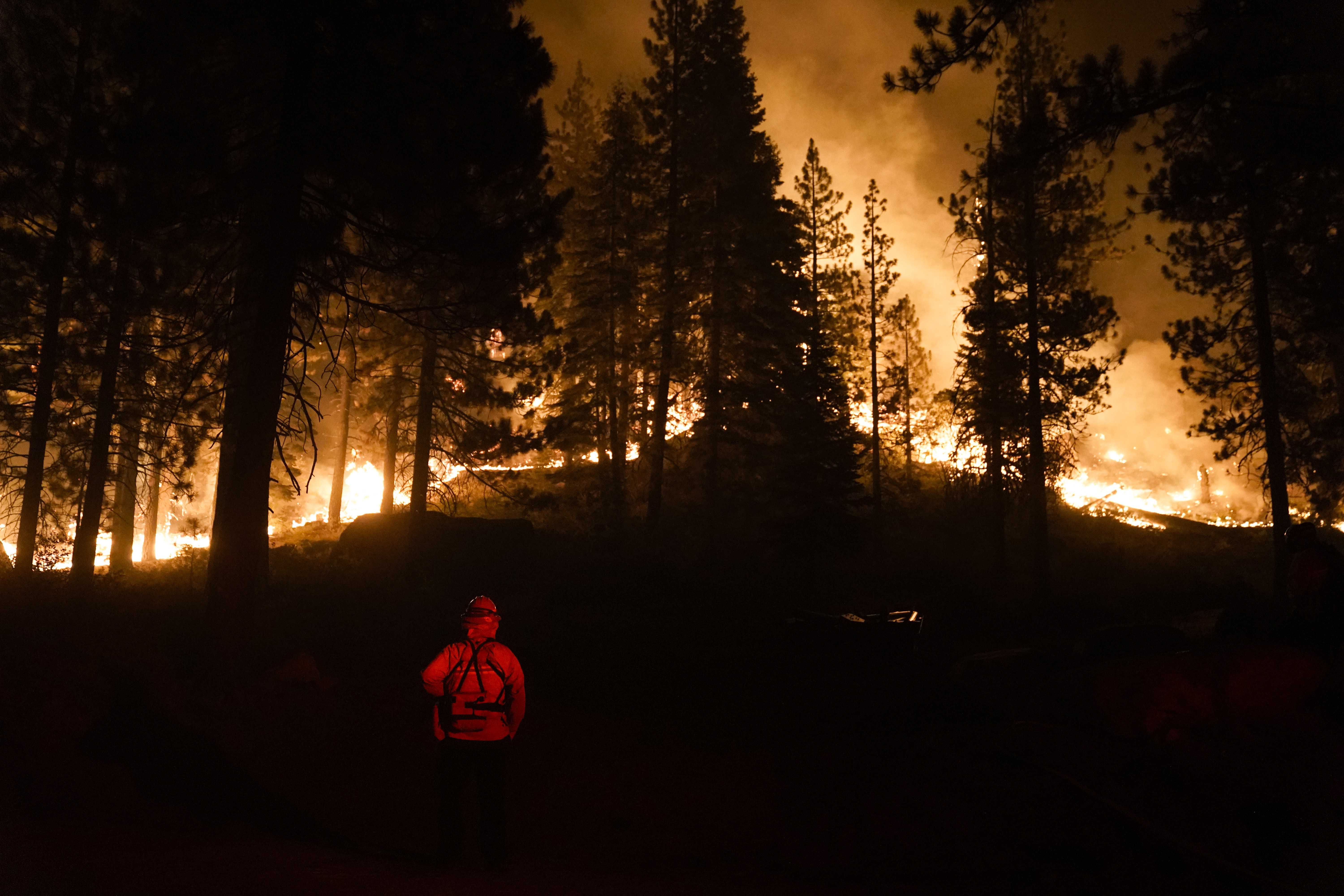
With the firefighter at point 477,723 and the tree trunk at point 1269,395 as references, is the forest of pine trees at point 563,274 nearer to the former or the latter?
the tree trunk at point 1269,395

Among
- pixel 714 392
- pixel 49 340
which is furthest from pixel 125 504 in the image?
pixel 714 392

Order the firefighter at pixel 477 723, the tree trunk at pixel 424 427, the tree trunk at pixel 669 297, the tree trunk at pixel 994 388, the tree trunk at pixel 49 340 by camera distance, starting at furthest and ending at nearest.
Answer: the tree trunk at pixel 669 297, the tree trunk at pixel 994 388, the tree trunk at pixel 424 427, the tree trunk at pixel 49 340, the firefighter at pixel 477 723

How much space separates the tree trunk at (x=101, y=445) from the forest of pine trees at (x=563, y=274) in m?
0.07

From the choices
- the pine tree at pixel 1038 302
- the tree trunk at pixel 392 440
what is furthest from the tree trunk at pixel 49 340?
the pine tree at pixel 1038 302

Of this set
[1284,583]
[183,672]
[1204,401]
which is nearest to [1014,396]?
[1204,401]

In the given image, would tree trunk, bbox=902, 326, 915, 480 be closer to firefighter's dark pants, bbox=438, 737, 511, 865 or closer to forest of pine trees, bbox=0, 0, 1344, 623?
forest of pine trees, bbox=0, 0, 1344, 623

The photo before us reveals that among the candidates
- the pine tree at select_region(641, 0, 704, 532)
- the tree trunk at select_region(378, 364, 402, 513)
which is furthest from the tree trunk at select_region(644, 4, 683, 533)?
the tree trunk at select_region(378, 364, 402, 513)

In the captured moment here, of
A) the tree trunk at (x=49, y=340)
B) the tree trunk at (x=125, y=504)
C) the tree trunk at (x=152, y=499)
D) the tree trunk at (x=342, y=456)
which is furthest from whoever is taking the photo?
the tree trunk at (x=342, y=456)

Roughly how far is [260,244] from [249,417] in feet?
8.93

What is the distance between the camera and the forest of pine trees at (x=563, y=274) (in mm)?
9758

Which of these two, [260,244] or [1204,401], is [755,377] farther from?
[260,244]

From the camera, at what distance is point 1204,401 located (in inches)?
771

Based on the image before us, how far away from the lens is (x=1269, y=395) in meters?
18.3

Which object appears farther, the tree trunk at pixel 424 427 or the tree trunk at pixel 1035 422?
the tree trunk at pixel 1035 422
